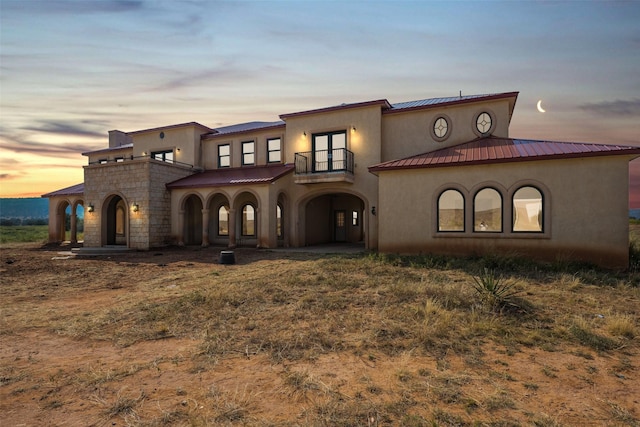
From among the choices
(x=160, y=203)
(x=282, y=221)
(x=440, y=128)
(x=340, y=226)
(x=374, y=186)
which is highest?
(x=440, y=128)

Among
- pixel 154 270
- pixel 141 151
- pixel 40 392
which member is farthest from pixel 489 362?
pixel 141 151

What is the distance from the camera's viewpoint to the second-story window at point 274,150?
70.5ft

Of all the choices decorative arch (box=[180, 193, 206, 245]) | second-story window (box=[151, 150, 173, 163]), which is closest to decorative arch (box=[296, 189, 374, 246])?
decorative arch (box=[180, 193, 206, 245])

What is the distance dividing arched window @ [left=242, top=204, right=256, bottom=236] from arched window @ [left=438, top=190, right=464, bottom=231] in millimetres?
11845

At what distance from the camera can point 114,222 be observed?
22.7 m

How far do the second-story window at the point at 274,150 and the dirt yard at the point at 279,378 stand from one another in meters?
15.4

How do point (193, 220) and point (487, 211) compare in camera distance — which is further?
point (193, 220)

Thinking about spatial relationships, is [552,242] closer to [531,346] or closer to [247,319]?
[531,346]

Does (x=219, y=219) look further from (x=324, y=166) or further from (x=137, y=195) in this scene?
(x=324, y=166)

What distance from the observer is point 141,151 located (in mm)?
25062

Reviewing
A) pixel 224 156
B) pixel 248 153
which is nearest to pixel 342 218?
pixel 248 153

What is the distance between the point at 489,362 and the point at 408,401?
5.62ft

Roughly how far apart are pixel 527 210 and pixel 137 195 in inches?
793

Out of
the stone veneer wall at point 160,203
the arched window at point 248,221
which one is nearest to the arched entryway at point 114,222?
the stone veneer wall at point 160,203
